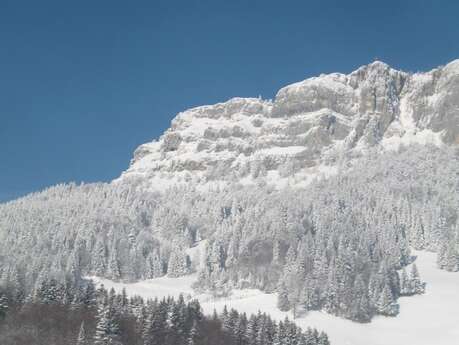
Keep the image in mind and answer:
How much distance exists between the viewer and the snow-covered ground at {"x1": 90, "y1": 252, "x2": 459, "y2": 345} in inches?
5763

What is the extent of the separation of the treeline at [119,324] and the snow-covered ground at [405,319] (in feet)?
74.2

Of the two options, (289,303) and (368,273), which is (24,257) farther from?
(368,273)

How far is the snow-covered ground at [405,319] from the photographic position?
146375mm

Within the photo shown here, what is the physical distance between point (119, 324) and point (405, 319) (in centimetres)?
7269

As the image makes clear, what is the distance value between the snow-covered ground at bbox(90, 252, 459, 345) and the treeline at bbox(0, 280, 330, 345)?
22625 millimetres

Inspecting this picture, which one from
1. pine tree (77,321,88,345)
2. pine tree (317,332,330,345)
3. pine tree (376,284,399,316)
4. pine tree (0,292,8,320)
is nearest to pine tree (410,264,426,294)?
pine tree (376,284,399,316)

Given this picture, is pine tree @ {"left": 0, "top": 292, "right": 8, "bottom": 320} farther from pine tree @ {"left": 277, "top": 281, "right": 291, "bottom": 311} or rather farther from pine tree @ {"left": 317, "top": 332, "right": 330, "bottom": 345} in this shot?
pine tree @ {"left": 277, "top": 281, "right": 291, "bottom": 311}

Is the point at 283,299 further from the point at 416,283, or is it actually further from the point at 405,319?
the point at 416,283

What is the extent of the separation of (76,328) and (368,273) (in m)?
84.9

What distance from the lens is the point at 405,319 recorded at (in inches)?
6240

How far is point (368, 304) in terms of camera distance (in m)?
163

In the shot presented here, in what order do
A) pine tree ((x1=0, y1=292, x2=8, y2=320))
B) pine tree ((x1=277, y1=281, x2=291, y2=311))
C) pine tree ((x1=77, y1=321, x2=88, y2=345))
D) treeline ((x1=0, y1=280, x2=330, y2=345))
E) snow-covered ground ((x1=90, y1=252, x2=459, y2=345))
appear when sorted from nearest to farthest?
pine tree ((x1=77, y1=321, x2=88, y2=345)), treeline ((x1=0, y1=280, x2=330, y2=345)), pine tree ((x1=0, y1=292, x2=8, y2=320)), snow-covered ground ((x1=90, y1=252, x2=459, y2=345)), pine tree ((x1=277, y1=281, x2=291, y2=311))

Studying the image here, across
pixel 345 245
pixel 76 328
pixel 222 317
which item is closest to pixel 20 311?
pixel 76 328

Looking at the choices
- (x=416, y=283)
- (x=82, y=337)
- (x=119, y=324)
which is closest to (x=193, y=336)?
(x=119, y=324)
